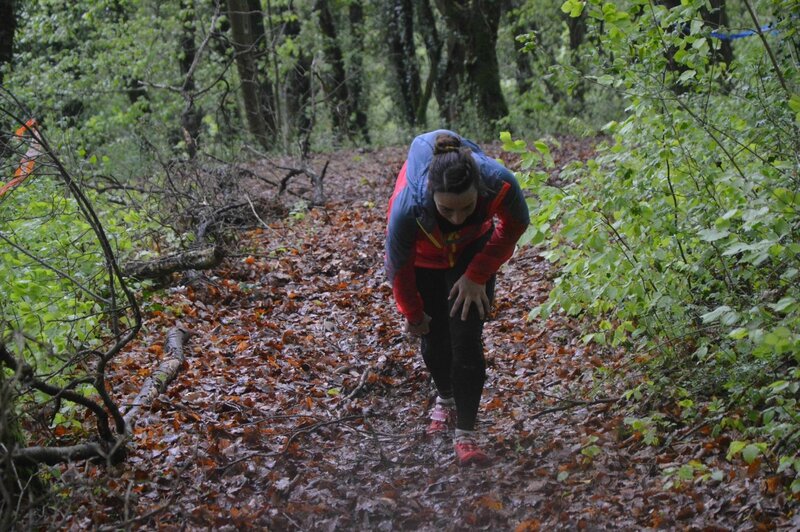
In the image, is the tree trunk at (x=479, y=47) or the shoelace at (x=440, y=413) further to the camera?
the tree trunk at (x=479, y=47)

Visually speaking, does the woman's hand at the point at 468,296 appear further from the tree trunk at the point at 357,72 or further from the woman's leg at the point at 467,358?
the tree trunk at the point at 357,72

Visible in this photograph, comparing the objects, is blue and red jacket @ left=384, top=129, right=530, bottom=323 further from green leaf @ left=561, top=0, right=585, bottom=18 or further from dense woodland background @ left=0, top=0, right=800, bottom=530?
green leaf @ left=561, top=0, right=585, bottom=18

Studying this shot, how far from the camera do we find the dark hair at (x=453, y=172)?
11.8 feet

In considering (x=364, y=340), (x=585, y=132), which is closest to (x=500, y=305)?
(x=364, y=340)

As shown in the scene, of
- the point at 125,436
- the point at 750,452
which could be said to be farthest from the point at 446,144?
the point at 125,436

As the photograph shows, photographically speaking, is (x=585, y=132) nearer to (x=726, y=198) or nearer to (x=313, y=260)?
(x=726, y=198)

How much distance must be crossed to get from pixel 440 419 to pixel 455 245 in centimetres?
132

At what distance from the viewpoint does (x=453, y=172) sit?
142 inches

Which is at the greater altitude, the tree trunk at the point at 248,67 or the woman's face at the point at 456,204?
the tree trunk at the point at 248,67

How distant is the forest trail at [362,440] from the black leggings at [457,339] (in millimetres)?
388

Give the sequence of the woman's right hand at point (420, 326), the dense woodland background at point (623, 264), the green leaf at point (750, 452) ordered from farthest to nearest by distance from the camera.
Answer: the woman's right hand at point (420, 326) → the dense woodland background at point (623, 264) → the green leaf at point (750, 452)

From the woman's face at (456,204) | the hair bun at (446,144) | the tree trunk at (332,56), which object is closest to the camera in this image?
the woman's face at (456,204)

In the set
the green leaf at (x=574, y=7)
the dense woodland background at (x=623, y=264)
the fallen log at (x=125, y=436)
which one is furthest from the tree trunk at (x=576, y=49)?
the fallen log at (x=125, y=436)

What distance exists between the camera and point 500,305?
7.04 metres
